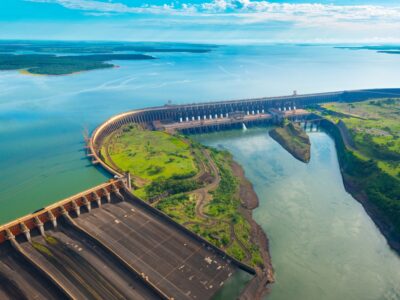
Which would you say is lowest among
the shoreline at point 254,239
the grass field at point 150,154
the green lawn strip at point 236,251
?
the shoreline at point 254,239

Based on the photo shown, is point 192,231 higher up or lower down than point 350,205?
higher up

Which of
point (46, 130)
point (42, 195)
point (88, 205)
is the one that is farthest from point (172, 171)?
point (46, 130)

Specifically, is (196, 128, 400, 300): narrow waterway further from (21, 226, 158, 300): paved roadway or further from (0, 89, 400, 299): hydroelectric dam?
(21, 226, 158, 300): paved roadway

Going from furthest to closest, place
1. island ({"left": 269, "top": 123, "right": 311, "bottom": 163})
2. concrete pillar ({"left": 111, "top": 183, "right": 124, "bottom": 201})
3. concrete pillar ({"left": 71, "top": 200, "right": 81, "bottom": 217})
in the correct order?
island ({"left": 269, "top": 123, "right": 311, "bottom": 163}), concrete pillar ({"left": 111, "top": 183, "right": 124, "bottom": 201}), concrete pillar ({"left": 71, "top": 200, "right": 81, "bottom": 217})

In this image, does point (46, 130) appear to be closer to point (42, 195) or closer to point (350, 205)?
point (42, 195)

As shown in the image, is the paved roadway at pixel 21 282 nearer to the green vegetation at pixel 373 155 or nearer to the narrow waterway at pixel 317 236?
the narrow waterway at pixel 317 236

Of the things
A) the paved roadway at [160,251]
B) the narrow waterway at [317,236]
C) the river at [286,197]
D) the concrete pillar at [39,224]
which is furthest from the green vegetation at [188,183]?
the concrete pillar at [39,224]

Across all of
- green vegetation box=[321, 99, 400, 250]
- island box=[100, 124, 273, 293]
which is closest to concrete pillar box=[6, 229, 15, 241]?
island box=[100, 124, 273, 293]
